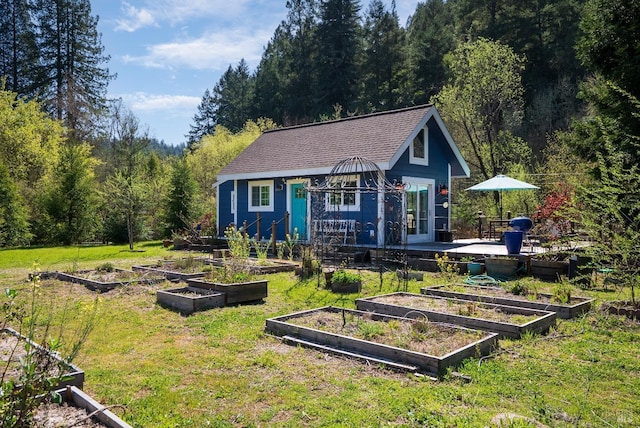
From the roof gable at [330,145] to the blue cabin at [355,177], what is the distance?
38mm

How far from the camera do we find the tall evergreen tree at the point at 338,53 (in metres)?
40.8

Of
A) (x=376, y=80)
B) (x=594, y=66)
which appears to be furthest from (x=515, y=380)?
(x=376, y=80)

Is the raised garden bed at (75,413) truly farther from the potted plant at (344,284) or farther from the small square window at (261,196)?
the small square window at (261,196)

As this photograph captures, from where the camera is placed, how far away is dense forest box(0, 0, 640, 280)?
1267 centimetres

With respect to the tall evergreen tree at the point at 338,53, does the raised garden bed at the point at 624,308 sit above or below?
below

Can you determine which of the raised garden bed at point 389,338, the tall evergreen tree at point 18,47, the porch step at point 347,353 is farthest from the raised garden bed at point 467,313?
the tall evergreen tree at point 18,47

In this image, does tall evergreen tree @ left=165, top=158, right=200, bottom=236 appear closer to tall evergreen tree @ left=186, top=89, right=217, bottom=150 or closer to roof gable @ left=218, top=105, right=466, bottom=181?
roof gable @ left=218, top=105, right=466, bottom=181

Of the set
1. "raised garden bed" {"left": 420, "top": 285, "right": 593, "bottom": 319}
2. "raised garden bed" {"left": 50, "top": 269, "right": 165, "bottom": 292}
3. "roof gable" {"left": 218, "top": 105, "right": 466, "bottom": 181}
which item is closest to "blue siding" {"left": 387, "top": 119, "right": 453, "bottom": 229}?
"roof gable" {"left": 218, "top": 105, "right": 466, "bottom": 181}

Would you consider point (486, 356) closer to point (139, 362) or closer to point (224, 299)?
point (139, 362)

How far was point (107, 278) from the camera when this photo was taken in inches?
403

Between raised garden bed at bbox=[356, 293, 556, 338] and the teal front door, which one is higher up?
the teal front door

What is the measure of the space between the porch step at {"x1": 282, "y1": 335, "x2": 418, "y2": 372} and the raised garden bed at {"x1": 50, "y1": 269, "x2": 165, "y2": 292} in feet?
16.4

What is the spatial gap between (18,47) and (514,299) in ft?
133

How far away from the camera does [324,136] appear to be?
18.3m
